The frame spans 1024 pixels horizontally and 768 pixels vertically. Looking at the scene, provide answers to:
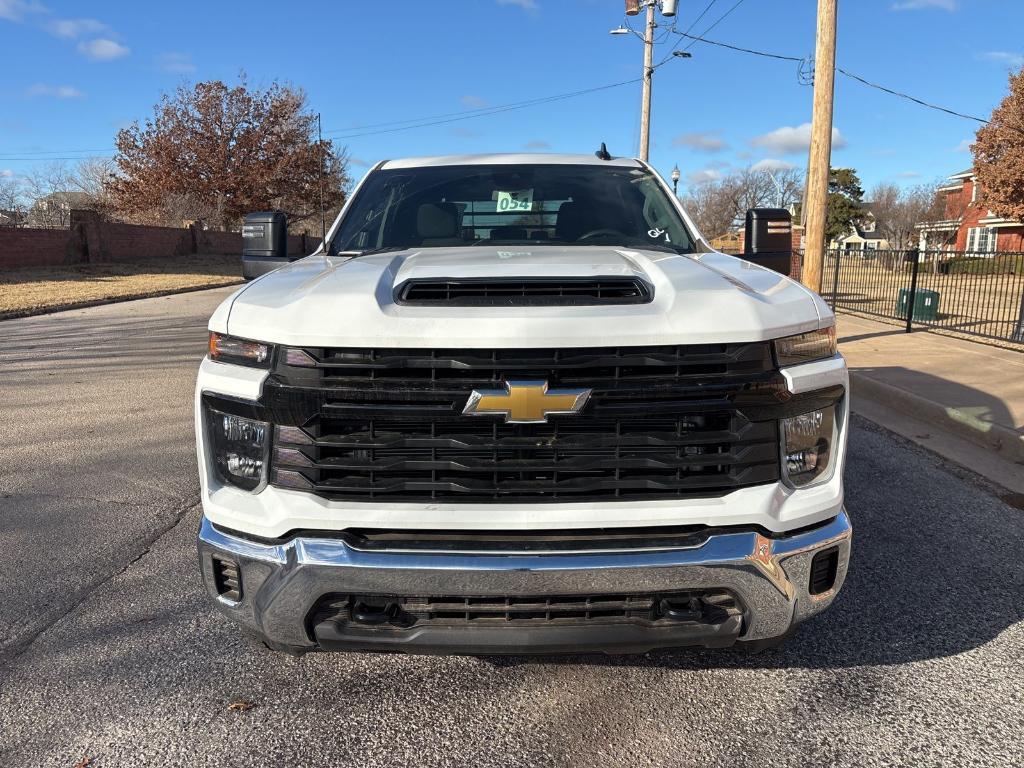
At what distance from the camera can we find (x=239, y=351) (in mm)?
2326

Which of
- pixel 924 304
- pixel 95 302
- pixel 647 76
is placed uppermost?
pixel 647 76

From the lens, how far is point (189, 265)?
32.7 meters

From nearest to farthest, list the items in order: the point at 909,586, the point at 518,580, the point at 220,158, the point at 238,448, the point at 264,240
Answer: the point at 518,580
the point at 238,448
the point at 909,586
the point at 264,240
the point at 220,158

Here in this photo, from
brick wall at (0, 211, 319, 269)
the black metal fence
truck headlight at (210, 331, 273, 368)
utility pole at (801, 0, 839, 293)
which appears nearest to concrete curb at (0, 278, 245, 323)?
brick wall at (0, 211, 319, 269)

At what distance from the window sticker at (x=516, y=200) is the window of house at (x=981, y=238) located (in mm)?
46873

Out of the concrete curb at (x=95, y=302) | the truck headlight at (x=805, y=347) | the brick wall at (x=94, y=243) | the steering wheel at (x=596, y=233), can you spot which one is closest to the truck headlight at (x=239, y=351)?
the truck headlight at (x=805, y=347)

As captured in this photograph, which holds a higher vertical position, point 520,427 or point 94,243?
point 94,243

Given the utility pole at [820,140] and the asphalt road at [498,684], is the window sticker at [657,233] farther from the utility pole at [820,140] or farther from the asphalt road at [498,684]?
the utility pole at [820,140]

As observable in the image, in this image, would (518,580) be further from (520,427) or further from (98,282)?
(98,282)

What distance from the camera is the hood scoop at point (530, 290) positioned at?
2305mm

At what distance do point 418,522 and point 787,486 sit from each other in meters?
1.12

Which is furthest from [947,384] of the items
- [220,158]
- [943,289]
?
[220,158]

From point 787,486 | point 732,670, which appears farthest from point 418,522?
point 732,670

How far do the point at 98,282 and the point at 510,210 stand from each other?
23380mm
